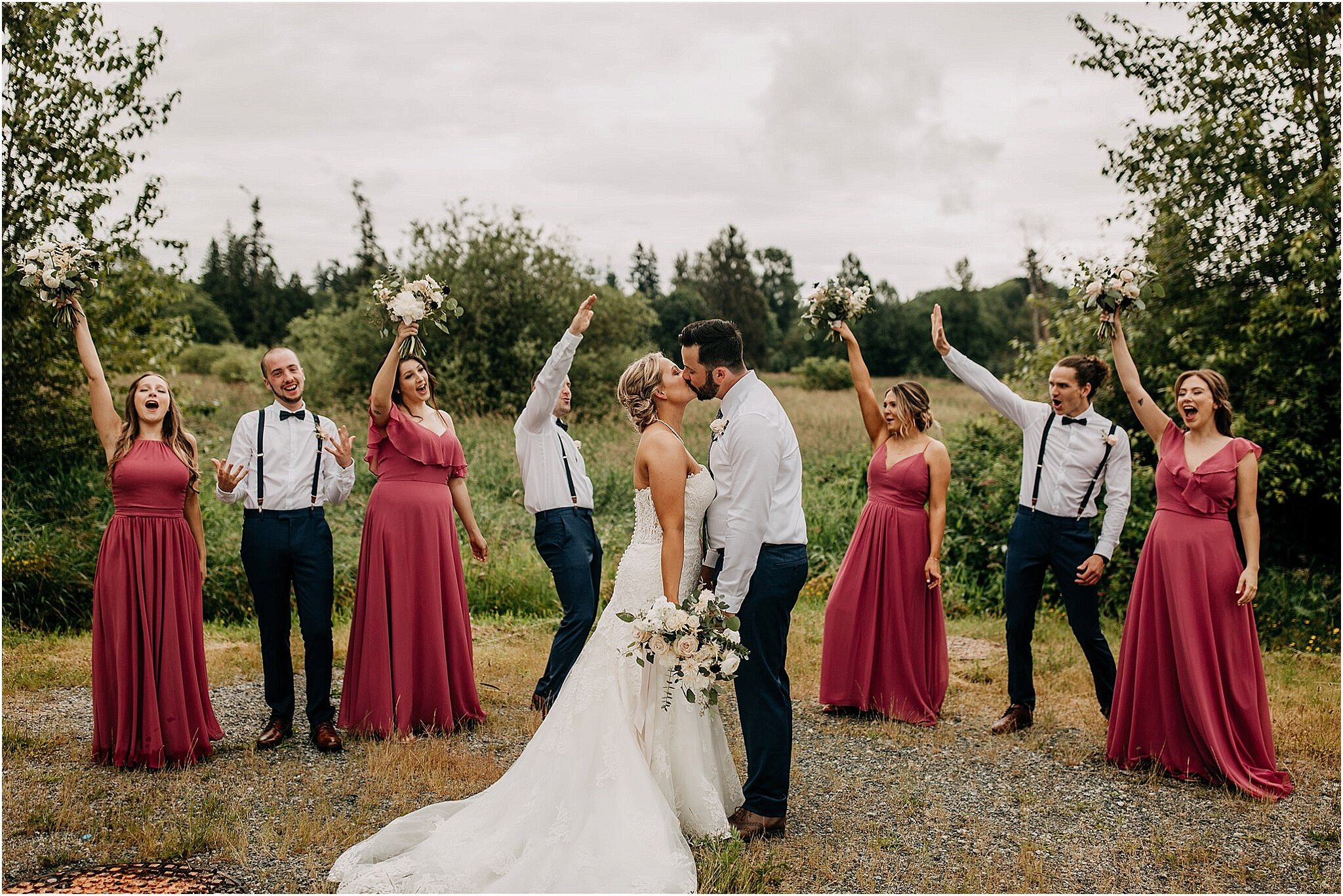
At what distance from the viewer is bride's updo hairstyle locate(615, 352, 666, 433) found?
4711 mm

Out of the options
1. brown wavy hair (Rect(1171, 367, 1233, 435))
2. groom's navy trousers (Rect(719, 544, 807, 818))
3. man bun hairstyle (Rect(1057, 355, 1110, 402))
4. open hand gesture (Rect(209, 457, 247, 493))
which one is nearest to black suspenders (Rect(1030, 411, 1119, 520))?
man bun hairstyle (Rect(1057, 355, 1110, 402))

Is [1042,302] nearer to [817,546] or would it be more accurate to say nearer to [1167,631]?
[817,546]

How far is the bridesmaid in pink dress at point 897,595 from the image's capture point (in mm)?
6559

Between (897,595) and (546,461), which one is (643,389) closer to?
(546,461)

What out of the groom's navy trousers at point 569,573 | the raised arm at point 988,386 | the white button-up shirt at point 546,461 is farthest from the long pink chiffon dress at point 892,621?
the white button-up shirt at point 546,461

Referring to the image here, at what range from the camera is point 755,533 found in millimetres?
4309

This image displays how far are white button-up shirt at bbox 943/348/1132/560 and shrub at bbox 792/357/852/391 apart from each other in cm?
2313

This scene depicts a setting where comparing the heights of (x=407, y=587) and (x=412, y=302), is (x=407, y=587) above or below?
below

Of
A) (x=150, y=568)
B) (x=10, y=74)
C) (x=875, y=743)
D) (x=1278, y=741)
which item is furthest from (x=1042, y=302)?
(x=10, y=74)

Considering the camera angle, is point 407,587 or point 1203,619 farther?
point 407,587

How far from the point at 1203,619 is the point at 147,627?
560 cm

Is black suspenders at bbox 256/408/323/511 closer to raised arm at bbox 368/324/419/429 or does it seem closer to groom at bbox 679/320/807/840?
raised arm at bbox 368/324/419/429

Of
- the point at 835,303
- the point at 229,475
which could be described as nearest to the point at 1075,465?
the point at 835,303

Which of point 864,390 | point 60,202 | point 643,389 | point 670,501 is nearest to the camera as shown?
point 670,501
